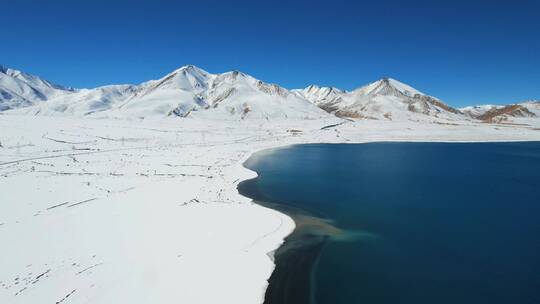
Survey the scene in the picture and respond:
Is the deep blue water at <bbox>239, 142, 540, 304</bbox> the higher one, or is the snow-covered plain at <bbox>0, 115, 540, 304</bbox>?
the snow-covered plain at <bbox>0, 115, 540, 304</bbox>

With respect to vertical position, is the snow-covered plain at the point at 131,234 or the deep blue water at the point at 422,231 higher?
the snow-covered plain at the point at 131,234

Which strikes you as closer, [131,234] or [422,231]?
[131,234]

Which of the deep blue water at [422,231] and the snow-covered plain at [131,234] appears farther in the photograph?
the deep blue water at [422,231]

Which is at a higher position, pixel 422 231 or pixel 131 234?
pixel 131 234

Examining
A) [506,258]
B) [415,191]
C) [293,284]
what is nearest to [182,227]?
[293,284]

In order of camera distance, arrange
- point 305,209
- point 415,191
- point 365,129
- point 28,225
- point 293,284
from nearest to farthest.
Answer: point 293,284 → point 28,225 → point 305,209 → point 415,191 → point 365,129

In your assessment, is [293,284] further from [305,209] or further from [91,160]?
[91,160]

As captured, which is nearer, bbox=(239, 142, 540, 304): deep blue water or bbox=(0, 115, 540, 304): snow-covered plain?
bbox=(0, 115, 540, 304): snow-covered plain

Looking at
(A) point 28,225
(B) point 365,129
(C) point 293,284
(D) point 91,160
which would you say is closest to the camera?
(C) point 293,284
